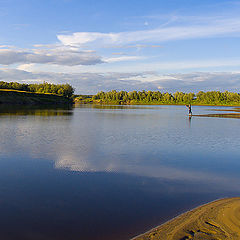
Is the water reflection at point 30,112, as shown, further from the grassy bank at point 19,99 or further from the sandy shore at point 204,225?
the sandy shore at point 204,225

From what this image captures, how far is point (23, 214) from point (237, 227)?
7002 millimetres

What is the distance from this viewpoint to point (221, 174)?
14.6 metres

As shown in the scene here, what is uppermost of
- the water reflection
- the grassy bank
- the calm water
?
the grassy bank

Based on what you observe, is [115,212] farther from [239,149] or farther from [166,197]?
[239,149]

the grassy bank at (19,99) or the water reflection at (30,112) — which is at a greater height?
the grassy bank at (19,99)

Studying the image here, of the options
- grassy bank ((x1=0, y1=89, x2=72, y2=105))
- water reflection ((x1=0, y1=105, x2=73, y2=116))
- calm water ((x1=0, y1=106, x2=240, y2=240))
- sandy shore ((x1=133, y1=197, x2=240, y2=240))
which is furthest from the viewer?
grassy bank ((x1=0, y1=89, x2=72, y2=105))

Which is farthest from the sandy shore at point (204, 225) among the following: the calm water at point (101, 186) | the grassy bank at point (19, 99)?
the grassy bank at point (19, 99)

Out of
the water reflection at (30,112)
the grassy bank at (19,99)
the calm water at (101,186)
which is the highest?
the grassy bank at (19,99)

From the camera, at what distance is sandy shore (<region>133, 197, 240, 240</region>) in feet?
24.3

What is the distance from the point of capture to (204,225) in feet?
26.6

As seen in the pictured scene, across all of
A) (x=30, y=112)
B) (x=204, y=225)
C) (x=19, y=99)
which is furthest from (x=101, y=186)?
(x=19, y=99)

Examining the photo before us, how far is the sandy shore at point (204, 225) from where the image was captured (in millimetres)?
7422

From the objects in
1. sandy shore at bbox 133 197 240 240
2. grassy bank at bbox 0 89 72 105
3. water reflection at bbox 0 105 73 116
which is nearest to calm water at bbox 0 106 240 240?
sandy shore at bbox 133 197 240 240

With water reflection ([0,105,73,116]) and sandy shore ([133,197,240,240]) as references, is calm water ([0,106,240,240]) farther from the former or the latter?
water reflection ([0,105,73,116])
